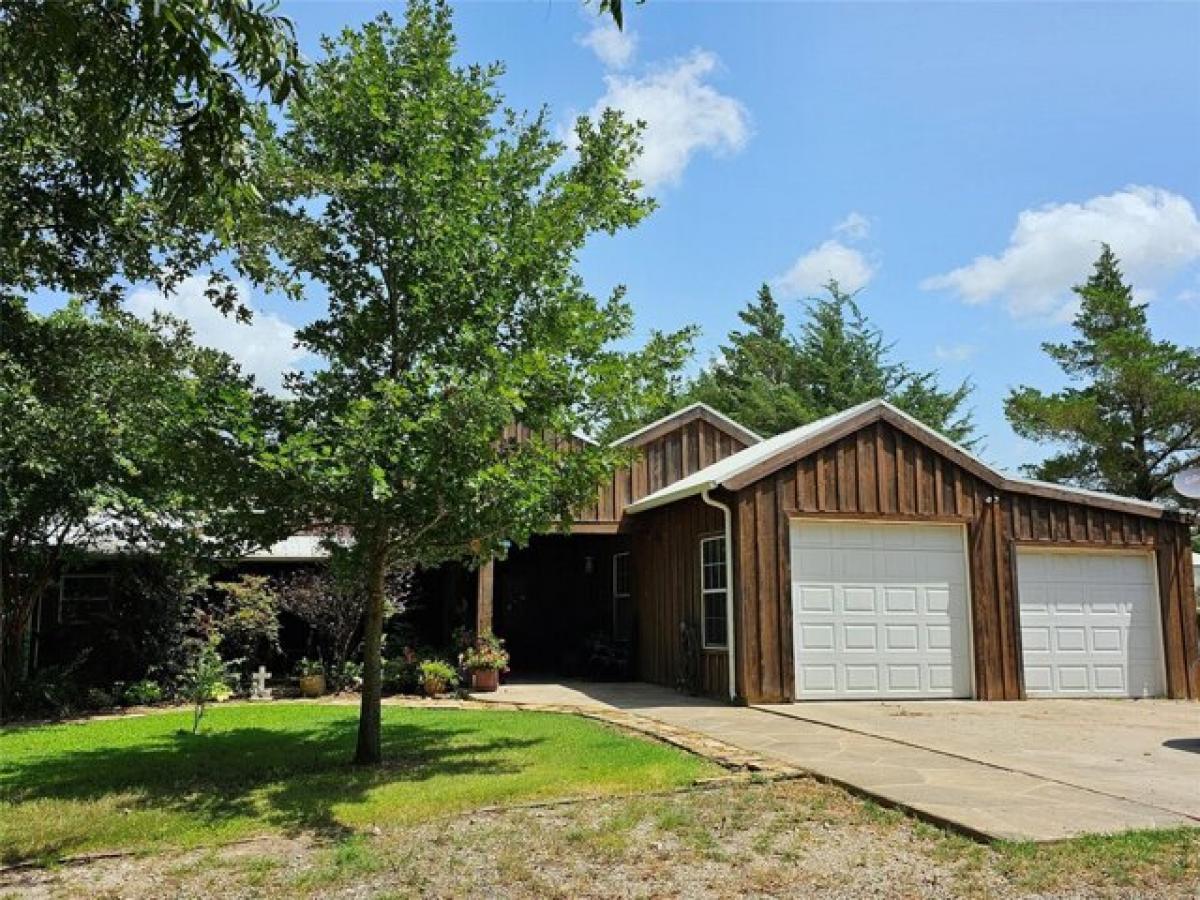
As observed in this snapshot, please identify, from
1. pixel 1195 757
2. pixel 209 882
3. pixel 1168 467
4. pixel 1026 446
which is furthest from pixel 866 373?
pixel 209 882

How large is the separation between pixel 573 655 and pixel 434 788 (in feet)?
31.3

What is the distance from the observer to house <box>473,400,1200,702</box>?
1177 centimetres

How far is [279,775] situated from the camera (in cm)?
743

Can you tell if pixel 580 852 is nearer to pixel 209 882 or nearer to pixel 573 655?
pixel 209 882

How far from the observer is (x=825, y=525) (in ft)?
40.1

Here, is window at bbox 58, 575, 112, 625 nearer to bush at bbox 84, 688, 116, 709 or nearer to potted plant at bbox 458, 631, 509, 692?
bush at bbox 84, 688, 116, 709

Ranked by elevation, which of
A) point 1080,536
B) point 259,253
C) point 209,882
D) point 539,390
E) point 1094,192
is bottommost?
point 209,882

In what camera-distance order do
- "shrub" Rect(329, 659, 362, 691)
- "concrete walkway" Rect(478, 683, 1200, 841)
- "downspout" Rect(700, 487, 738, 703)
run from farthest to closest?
"shrub" Rect(329, 659, 362, 691), "downspout" Rect(700, 487, 738, 703), "concrete walkway" Rect(478, 683, 1200, 841)

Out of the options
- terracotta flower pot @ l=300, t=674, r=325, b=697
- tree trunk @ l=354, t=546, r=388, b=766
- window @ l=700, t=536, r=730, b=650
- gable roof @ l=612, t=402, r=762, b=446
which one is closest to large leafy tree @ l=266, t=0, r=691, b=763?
tree trunk @ l=354, t=546, r=388, b=766

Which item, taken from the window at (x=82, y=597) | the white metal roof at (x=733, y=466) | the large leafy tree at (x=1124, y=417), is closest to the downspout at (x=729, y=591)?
the white metal roof at (x=733, y=466)

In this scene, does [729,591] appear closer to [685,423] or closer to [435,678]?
[435,678]

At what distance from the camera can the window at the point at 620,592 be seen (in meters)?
15.9

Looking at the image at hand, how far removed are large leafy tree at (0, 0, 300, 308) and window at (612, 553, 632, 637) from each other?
9.51 metres

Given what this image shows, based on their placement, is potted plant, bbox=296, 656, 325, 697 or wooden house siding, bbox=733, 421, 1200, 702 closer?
wooden house siding, bbox=733, 421, 1200, 702
